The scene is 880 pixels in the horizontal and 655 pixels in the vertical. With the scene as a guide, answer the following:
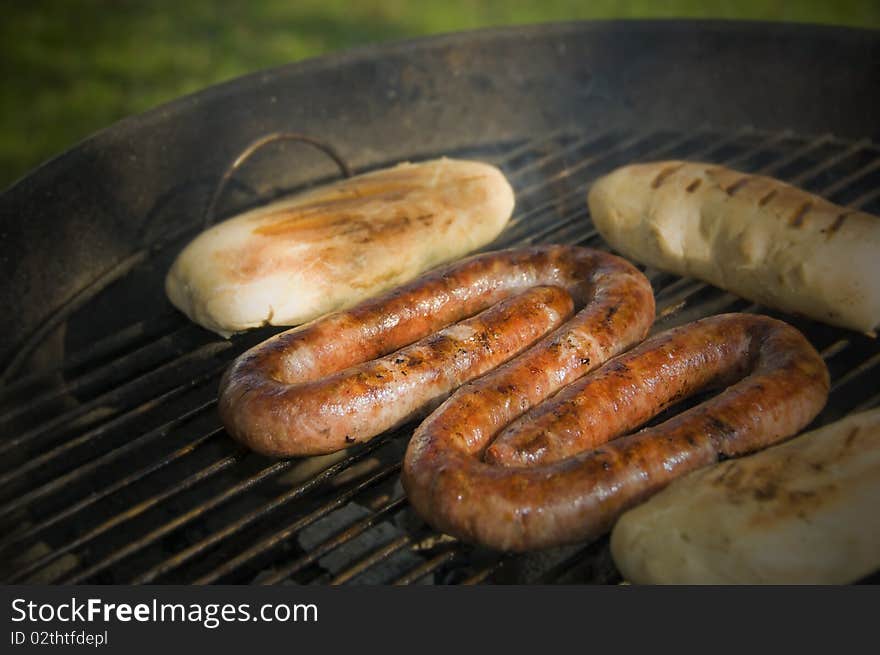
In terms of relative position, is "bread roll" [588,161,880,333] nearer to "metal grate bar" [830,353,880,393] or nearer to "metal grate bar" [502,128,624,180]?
"metal grate bar" [830,353,880,393]

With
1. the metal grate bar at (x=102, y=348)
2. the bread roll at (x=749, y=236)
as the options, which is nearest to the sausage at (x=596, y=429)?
the bread roll at (x=749, y=236)

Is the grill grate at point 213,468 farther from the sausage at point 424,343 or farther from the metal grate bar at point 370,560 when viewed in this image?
the sausage at point 424,343

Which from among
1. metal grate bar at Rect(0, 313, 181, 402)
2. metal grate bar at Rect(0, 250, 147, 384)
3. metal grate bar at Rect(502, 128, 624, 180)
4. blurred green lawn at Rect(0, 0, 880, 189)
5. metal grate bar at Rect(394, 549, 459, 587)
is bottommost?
metal grate bar at Rect(394, 549, 459, 587)

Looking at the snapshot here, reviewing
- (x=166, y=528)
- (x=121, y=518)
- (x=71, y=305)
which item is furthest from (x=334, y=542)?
(x=71, y=305)

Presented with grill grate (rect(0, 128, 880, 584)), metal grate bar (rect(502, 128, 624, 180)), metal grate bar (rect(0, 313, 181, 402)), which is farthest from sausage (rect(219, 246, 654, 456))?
metal grate bar (rect(502, 128, 624, 180))

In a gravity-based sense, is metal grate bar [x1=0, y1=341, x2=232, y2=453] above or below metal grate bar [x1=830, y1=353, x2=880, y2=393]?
above

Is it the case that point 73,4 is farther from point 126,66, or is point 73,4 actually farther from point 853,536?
point 853,536

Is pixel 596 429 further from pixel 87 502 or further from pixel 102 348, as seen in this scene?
pixel 102 348

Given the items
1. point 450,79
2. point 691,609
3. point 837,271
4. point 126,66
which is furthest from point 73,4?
point 691,609
